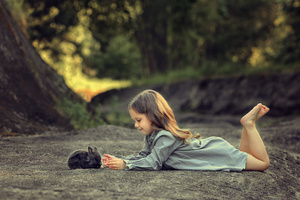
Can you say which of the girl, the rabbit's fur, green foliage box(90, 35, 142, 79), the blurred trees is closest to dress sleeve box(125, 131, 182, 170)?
the girl

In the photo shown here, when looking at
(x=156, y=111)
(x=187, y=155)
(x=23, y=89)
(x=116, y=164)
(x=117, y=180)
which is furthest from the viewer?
(x=23, y=89)

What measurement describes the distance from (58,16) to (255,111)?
964 cm

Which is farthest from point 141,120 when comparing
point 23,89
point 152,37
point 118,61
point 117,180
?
point 118,61

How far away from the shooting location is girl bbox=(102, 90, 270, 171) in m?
3.47

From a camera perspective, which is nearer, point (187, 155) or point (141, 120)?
point (141, 120)

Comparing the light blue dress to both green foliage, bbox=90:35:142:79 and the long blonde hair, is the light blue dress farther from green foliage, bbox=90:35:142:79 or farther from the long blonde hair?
green foliage, bbox=90:35:142:79

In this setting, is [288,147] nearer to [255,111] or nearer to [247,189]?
[255,111]

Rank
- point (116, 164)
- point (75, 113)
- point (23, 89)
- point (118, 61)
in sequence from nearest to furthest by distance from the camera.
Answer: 1. point (116, 164)
2. point (23, 89)
3. point (75, 113)
4. point (118, 61)

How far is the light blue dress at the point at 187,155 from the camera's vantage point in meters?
3.48

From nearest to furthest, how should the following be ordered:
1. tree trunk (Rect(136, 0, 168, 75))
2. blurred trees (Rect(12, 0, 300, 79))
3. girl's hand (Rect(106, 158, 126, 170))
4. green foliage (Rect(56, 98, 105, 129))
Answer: girl's hand (Rect(106, 158, 126, 170)) < green foliage (Rect(56, 98, 105, 129)) < blurred trees (Rect(12, 0, 300, 79)) < tree trunk (Rect(136, 0, 168, 75))

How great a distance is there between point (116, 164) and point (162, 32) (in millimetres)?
12499

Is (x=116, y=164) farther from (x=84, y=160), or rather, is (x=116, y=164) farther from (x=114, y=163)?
(x=84, y=160)

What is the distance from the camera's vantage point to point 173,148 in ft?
11.7

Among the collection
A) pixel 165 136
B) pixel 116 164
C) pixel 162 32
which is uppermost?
pixel 162 32
